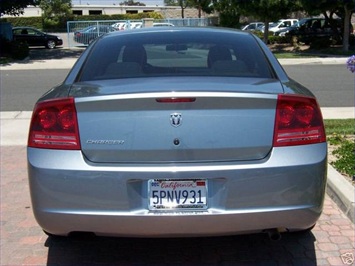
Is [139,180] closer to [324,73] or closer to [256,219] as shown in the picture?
[256,219]

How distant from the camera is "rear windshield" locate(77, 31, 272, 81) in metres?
3.59

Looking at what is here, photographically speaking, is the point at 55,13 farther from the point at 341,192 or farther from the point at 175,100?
the point at 175,100

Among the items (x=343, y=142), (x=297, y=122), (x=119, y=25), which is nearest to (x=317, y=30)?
(x=119, y=25)

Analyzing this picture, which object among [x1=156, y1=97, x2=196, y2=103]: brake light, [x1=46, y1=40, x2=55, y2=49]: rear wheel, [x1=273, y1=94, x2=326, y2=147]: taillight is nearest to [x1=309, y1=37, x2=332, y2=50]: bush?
[x1=46, y1=40, x2=55, y2=49]: rear wheel

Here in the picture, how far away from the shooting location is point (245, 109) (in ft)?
9.40

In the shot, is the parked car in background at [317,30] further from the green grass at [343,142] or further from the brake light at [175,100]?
the brake light at [175,100]

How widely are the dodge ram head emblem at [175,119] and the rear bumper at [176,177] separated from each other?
260 millimetres

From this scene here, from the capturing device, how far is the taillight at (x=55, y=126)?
2900 mm

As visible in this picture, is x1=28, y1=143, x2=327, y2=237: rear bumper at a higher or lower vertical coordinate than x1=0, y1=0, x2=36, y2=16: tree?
lower

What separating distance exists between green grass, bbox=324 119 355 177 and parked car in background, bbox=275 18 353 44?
73.9 feet

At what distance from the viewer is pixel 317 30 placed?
99.9ft

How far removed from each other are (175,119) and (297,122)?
0.78 m

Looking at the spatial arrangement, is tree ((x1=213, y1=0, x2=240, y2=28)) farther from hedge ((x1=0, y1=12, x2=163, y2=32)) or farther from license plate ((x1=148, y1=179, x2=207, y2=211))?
license plate ((x1=148, y1=179, x2=207, y2=211))

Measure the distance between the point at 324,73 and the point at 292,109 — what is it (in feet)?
45.6
